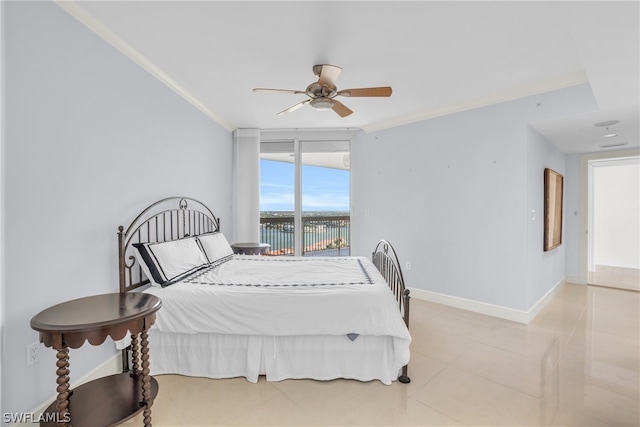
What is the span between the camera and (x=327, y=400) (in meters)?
2.02

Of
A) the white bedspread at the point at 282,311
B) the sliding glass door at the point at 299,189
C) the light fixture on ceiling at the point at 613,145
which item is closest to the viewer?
the white bedspread at the point at 282,311

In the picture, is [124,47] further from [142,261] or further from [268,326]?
[268,326]

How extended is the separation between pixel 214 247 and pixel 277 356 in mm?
1586

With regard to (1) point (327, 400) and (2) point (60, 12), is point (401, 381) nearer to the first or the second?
(1) point (327, 400)

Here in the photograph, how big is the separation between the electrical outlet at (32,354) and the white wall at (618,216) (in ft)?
27.9

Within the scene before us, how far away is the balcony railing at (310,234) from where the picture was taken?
548cm

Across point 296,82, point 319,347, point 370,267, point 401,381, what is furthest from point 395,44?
point 401,381

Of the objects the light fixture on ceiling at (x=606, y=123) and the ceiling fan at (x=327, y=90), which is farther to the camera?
the light fixture on ceiling at (x=606, y=123)

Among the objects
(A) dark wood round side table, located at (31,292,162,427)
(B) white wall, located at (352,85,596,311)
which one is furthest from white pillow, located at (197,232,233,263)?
(B) white wall, located at (352,85,596,311)

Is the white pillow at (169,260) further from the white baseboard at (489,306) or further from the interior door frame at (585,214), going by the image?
the interior door frame at (585,214)

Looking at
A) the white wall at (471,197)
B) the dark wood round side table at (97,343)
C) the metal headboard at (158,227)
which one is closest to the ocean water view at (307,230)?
the white wall at (471,197)

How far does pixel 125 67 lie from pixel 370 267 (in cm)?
280

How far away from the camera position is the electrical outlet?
1.65 m

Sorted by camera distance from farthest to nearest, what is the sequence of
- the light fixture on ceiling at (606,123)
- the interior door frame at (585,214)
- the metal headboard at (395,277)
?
the interior door frame at (585,214) < the light fixture on ceiling at (606,123) < the metal headboard at (395,277)
